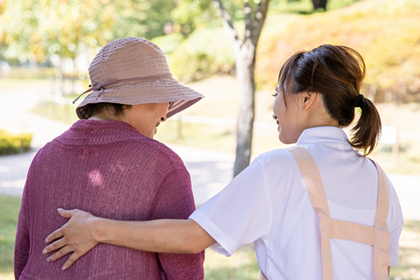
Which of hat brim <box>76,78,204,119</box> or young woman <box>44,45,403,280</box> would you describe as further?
hat brim <box>76,78,204,119</box>

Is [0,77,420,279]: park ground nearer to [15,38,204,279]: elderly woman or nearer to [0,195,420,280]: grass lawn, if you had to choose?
[0,195,420,280]: grass lawn

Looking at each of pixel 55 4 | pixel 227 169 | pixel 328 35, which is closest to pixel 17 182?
pixel 227 169

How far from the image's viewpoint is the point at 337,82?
149 cm

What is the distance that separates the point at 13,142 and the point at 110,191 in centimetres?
1136

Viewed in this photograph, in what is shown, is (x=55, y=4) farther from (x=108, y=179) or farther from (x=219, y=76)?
(x=108, y=179)

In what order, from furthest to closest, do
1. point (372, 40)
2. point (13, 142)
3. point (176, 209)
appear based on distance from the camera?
point (372, 40) < point (13, 142) < point (176, 209)

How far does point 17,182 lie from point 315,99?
8.26 metres

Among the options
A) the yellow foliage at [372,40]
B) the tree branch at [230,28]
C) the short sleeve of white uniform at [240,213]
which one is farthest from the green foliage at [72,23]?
the short sleeve of white uniform at [240,213]

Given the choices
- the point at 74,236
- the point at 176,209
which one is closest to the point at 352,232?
the point at 176,209

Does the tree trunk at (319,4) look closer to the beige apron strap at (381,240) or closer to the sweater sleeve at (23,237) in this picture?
the beige apron strap at (381,240)

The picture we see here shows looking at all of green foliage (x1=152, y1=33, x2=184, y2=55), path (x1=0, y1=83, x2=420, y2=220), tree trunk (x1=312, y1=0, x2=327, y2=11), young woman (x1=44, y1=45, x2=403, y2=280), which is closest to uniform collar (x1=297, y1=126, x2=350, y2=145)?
young woman (x1=44, y1=45, x2=403, y2=280)

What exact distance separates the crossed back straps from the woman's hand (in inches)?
23.5

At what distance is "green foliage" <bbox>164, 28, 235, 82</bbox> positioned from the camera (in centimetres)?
1808

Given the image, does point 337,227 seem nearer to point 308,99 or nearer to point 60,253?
point 308,99
